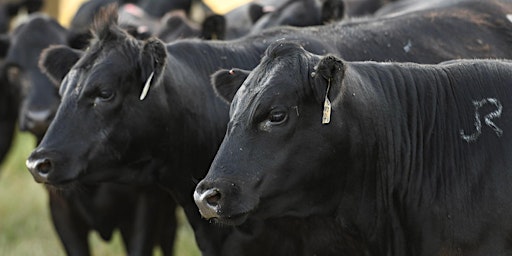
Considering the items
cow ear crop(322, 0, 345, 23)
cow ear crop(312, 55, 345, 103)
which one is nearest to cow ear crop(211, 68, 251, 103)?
cow ear crop(312, 55, 345, 103)

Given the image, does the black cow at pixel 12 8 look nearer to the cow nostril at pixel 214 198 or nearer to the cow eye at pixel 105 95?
the cow eye at pixel 105 95

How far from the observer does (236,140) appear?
508 cm

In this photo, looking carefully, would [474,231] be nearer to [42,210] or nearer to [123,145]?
[123,145]

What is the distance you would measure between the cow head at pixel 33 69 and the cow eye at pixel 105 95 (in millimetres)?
1564

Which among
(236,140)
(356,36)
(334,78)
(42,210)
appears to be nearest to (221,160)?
(236,140)

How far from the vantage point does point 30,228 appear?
10.3 meters

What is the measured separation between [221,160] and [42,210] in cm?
624

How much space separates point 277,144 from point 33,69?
3541 mm

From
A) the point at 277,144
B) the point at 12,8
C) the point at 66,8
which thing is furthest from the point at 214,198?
the point at 66,8

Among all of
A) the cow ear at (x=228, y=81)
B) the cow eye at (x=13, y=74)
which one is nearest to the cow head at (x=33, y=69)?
the cow eye at (x=13, y=74)

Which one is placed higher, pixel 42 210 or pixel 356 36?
pixel 356 36

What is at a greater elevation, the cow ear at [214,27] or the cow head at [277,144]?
the cow head at [277,144]

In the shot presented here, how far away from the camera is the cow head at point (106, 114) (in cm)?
606

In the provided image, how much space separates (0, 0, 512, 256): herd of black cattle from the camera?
201 inches
